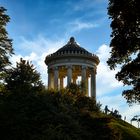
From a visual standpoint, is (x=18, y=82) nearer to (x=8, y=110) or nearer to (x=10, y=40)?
(x=10, y=40)

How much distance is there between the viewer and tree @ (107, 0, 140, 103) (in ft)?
109

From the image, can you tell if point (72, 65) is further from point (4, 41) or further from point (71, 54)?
point (4, 41)

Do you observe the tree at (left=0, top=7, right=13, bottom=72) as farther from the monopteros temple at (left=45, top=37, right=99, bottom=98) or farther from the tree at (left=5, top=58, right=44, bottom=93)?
the monopteros temple at (left=45, top=37, right=99, bottom=98)

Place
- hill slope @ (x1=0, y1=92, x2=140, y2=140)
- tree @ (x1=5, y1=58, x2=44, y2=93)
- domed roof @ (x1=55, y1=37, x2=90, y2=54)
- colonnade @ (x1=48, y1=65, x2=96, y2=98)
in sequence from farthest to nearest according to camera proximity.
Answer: domed roof @ (x1=55, y1=37, x2=90, y2=54), colonnade @ (x1=48, y1=65, x2=96, y2=98), tree @ (x1=5, y1=58, x2=44, y2=93), hill slope @ (x1=0, y1=92, x2=140, y2=140)

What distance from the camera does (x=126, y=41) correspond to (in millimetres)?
33625

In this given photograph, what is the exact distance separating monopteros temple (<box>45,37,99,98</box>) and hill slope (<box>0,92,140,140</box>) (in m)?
46.9

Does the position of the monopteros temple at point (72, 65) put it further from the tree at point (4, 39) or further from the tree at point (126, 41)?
the tree at point (126, 41)

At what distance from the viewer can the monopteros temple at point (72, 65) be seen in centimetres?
10875

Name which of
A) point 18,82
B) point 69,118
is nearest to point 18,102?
point 69,118

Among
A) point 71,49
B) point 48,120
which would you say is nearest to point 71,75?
point 71,49

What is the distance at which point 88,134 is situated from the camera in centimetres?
5350

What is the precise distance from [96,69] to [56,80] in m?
10.4

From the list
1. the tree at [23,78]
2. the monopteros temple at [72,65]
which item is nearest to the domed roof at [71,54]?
the monopteros temple at [72,65]

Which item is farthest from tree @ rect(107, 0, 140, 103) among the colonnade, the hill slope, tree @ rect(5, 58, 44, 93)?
the colonnade
